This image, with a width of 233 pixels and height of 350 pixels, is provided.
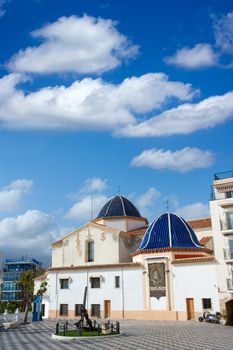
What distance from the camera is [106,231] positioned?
42000 mm

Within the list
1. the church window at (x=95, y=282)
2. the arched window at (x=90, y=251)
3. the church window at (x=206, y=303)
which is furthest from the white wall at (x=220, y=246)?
the arched window at (x=90, y=251)

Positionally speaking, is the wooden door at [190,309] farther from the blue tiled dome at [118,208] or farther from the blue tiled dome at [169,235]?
the blue tiled dome at [118,208]

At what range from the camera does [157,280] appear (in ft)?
114

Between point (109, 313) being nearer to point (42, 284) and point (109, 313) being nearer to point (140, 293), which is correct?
point (140, 293)

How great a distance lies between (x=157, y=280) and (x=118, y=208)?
13.3 metres

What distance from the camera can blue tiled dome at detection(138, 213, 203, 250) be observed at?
117ft

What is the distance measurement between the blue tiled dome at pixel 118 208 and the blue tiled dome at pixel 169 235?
8.14 meters

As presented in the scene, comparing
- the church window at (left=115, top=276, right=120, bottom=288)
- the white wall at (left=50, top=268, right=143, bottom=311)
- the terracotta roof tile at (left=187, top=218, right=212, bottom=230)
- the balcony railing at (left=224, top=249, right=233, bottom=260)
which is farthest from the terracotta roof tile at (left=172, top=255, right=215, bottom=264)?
the terracotta roof tile at (left=187, top=218, right=212, bottom=230)

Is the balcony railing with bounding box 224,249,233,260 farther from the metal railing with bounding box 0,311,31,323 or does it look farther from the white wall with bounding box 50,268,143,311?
the metal railing with bounding box 0,311,31,323

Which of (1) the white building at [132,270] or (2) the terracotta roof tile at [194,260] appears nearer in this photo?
(2) the terracotta roof tile at [194,260]

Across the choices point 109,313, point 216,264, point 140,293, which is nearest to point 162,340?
point 216,264

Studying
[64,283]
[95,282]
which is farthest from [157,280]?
[64,283]

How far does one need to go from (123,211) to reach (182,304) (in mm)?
15218

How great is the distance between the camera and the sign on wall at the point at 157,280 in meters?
34.2
